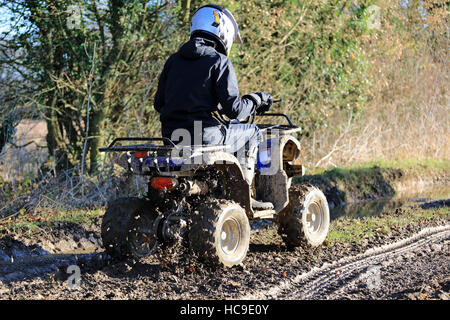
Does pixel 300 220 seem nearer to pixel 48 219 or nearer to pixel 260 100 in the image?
pixel 260 100

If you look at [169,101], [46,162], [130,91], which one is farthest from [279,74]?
[169,101]

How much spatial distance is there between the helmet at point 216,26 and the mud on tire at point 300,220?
1.80m

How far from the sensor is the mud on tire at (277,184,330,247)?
22.0 ft

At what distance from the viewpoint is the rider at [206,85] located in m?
5.70

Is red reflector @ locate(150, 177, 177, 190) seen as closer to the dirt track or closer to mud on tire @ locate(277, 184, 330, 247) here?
the dirt track

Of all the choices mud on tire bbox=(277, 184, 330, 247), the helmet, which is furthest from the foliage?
mud on tire bbox=(277, 184, 330, 247)

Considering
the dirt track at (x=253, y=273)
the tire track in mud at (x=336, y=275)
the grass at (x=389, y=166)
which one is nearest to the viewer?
the dirt track at (x=253, y=273)

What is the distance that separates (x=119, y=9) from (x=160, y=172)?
4694 millimetres

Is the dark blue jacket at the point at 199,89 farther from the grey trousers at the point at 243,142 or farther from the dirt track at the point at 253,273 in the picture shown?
the dirt track at the point at 253,273

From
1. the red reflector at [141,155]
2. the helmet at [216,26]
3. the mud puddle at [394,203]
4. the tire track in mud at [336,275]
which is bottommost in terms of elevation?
the tire track in mud at [336,275]

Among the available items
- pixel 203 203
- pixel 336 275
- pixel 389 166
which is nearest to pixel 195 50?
pixel 203 203

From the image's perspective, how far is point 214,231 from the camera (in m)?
5.46

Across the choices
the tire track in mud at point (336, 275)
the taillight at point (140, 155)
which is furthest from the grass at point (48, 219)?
the tire track in mud at point (336, 275)

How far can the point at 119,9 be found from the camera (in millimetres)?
9453
